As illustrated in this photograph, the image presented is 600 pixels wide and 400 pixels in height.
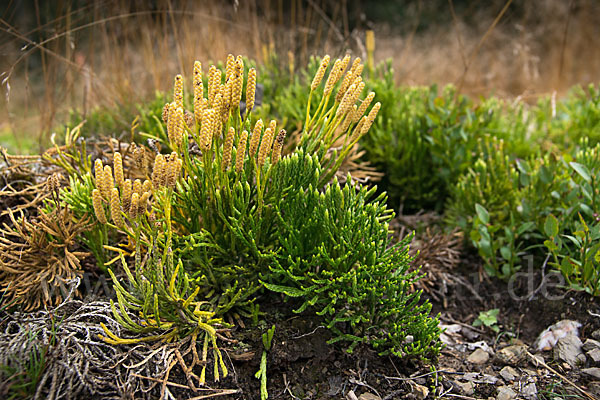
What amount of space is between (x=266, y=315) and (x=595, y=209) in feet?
5.55

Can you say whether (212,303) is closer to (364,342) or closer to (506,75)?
(364,342)

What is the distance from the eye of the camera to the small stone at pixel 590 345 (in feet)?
6.89

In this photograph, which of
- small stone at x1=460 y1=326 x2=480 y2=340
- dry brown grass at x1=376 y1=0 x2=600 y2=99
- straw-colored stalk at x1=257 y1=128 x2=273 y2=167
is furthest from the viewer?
dry brown grass at x1=376 y1=0 x2=600 y2=99

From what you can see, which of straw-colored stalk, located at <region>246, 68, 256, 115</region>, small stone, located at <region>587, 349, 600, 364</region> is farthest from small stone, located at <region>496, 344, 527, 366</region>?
straw-colored stalk, located at <region>246, 68, 256, 115</region>

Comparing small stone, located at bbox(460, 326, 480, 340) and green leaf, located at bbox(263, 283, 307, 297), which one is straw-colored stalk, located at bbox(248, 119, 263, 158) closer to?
green leaf, located at bbox(263, 283, 307, 297)

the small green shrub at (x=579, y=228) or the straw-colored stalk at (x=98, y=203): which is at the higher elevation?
the straw-colored stalk at (x=98, y=203)

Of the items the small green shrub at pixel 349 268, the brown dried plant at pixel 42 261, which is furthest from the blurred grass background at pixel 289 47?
the small green shrub at pixel 349 268

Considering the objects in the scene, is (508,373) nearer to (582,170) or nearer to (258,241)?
(582,170)

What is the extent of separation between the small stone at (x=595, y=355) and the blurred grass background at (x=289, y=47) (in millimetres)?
2108

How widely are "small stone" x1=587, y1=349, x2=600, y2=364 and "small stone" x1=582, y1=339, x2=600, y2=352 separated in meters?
0.02

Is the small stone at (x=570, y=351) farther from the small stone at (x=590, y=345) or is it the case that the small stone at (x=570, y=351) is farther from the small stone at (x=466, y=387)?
the small stone at (x=466, y=387)

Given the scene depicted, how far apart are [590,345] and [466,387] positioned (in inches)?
24.3

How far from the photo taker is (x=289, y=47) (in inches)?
166

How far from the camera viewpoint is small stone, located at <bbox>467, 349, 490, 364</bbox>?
220 centimetres
